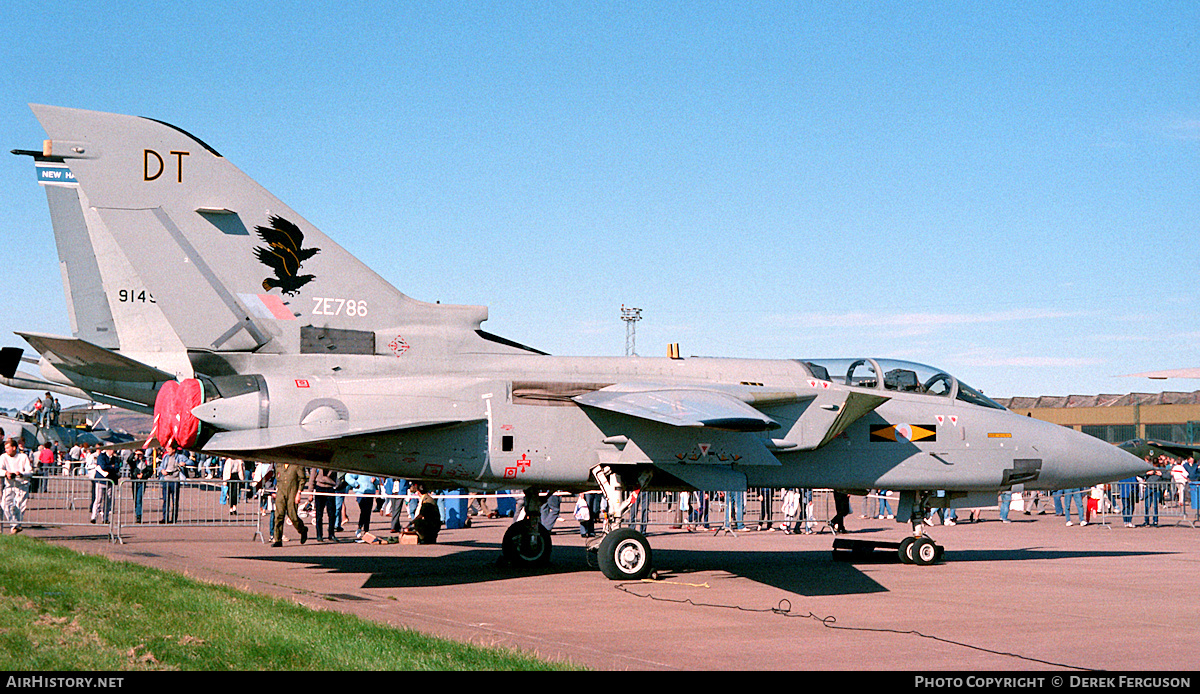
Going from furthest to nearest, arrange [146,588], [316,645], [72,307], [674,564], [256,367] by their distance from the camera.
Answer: [72,307] < [674,564] < [256,367] < [146,588] < [316,645]

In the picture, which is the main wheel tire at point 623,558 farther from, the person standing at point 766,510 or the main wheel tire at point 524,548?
the person standing at point 766,510

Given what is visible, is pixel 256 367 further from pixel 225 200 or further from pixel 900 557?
pixel 900 557

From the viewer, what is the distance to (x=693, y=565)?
49.8ft

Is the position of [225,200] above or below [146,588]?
above

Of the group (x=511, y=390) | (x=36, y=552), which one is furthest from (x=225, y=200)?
(x=36, y=552)

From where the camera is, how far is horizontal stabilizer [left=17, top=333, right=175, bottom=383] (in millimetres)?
16094

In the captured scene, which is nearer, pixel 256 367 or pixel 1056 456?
pixel 256 367

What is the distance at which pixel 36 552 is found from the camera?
44.4 ft

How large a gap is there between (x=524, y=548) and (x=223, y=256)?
5822 mm

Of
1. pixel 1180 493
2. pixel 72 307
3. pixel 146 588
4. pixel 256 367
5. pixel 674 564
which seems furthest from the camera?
pixel 1180 493

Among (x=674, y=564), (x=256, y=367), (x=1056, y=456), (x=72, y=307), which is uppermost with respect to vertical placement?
(x=72, y=307)

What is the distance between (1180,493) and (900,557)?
610 inches

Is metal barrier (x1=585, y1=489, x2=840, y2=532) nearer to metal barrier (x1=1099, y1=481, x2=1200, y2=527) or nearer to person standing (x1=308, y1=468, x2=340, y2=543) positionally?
person standing (x1=308, y1=468, x2=340, y2=543)

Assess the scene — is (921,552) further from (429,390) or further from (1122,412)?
(1122,412)
